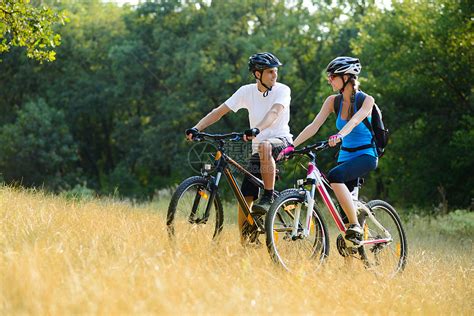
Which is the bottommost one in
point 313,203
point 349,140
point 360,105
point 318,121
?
point 313,203

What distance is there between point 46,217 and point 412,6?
1857 cm

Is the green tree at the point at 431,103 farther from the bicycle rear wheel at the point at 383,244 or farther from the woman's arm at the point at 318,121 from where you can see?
the woman's arm at the point at 318,121

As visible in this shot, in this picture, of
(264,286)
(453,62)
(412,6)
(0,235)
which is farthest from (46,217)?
(412,6)

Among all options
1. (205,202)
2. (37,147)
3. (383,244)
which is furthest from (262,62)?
(37,147)

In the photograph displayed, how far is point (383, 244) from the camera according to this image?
7.02 meters

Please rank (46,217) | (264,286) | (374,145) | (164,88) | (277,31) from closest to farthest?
(264,286) → (374,145) → (46,217) → (277,31) → (164,88)

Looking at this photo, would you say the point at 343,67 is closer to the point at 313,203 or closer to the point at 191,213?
the point at 313,203

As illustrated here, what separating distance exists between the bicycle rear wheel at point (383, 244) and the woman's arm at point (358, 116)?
1038 mm

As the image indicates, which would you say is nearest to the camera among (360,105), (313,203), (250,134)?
(250,134)

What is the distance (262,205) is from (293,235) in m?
0.52

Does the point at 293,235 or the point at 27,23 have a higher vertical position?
the point at 27,23

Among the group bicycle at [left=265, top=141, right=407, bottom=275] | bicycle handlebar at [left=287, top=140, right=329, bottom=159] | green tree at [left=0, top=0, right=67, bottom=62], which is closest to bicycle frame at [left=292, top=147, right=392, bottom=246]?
bicycle at [left=265, top=141, right=407, bottom=275]

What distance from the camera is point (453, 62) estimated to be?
19000 millimetres

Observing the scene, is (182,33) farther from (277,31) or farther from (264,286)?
(264,286)
